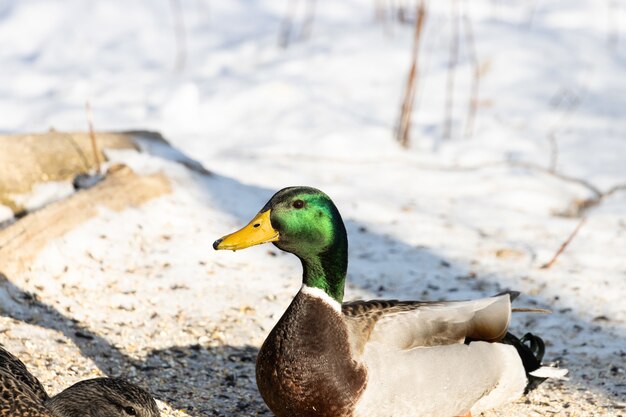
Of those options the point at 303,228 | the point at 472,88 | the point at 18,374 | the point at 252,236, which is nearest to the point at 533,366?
the point at 303,228

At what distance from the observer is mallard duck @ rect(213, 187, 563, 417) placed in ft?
11.3

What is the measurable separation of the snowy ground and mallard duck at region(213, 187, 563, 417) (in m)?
0.47

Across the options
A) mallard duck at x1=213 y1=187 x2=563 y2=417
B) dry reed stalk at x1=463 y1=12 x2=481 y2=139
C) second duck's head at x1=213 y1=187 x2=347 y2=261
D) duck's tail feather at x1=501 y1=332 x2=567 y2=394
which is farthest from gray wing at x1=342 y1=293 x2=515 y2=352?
dry reed stalk at x1=463 y1=12 x2=481 y2=139

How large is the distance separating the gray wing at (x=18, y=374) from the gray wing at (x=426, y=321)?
3.60 feet

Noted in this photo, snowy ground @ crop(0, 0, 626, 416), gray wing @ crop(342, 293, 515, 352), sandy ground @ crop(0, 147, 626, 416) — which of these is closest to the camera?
gray wing @ crop(342, 293, 515, 352)

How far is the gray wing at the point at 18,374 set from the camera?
10.4 ft

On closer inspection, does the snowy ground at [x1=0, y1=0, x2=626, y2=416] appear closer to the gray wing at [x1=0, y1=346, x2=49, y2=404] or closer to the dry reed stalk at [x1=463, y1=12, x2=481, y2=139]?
the dry reed stalk at [x1=463, y1=12, x2=481, y2=139]

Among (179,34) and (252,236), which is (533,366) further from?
(179,34)

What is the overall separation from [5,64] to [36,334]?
6380 millimetres

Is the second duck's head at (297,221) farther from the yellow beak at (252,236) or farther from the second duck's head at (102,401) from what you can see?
the second duck's head at (102,401)

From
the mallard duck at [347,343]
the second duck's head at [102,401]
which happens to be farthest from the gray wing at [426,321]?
the second duck's head at [102,401]

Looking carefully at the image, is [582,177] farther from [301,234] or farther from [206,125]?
[301,234]

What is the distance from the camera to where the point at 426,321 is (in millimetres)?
3670

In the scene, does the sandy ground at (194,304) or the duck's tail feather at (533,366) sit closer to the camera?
the duck's tail feather at (533,366)
